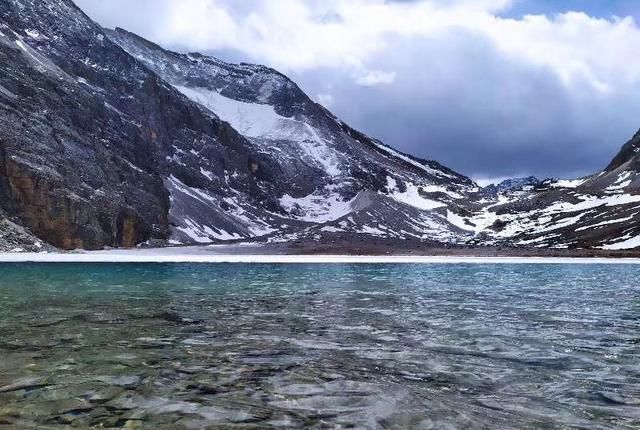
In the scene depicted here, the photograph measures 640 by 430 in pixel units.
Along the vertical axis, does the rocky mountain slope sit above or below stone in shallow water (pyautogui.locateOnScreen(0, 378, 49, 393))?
above

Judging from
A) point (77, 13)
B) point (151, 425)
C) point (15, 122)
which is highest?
point (77, 13)

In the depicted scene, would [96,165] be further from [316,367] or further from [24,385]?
[316,367]

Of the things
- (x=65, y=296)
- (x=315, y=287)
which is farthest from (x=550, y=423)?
(x=315, y=287)

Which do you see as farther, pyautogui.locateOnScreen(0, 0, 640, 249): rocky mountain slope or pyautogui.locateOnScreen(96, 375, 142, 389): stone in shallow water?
pyautogui.locateOnScreen(0, 0, 640, 249): rocky mountain slope

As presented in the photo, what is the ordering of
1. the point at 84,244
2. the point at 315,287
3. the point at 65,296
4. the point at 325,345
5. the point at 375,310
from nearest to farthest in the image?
the point at 325,345 → the point at 375,310 → the point at 65,296 → the point at 315,287 → the point at 84,244

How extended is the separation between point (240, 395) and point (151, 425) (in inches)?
85.1

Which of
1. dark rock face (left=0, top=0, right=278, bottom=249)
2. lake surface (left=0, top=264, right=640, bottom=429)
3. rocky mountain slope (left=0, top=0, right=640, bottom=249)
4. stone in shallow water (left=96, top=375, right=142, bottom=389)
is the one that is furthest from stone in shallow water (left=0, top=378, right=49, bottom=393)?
dark rock face (left=0, top=0, right=278, bottom=249)

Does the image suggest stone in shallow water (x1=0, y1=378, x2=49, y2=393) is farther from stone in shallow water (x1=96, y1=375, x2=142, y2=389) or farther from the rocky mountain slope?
the rocky mountain slope

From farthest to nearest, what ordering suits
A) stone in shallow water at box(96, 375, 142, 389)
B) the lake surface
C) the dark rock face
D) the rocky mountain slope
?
the rocky mountain slope → the dark rock face → stone in shallow water at box(96, 375, 142, 389) → the lake surface

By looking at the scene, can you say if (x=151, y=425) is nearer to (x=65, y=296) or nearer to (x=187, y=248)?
(x=65, y=296)

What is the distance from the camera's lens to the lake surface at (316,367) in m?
9.70

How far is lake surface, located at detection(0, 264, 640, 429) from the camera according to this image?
9.70 metres

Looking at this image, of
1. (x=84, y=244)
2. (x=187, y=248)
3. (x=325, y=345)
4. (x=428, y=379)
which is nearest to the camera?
(x=428, y=379)

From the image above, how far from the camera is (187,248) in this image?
121 m
